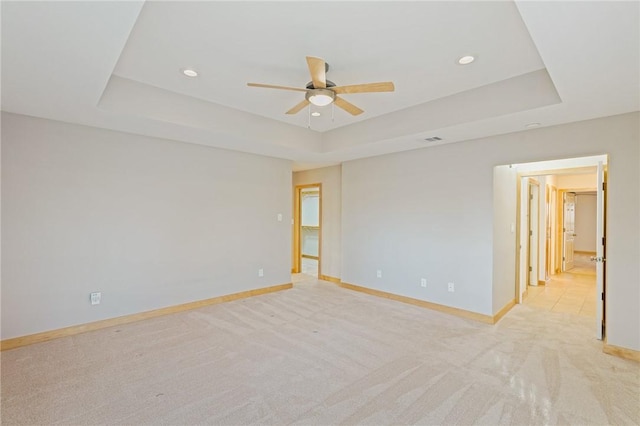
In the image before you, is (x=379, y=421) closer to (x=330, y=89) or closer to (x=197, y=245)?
(x=330, y=89)

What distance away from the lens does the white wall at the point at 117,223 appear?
3.29m

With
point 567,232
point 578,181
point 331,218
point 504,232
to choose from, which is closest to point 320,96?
point 504,232

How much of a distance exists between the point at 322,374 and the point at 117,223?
312 centimetres

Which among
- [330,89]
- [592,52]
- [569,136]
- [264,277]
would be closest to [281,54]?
[330,89]

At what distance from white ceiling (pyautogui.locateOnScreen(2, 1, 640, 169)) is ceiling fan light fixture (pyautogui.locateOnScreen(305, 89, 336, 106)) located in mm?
289

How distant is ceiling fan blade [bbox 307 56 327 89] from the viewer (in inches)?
87.8

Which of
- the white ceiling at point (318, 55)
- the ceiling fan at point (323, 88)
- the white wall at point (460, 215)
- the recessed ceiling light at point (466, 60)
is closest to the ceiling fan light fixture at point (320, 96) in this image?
the ceiling fan at point (323, 88)

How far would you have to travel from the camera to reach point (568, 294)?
17.9 feet

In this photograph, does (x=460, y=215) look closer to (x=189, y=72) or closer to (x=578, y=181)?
(x=189, y=72)

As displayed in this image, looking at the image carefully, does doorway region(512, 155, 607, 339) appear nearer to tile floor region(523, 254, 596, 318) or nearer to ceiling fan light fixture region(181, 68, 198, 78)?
tile floor region(523, 254, 596, 318)

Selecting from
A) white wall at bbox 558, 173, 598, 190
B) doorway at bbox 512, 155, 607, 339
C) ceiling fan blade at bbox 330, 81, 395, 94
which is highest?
ceiling fan blade at bbox 330, 81, 395, 94

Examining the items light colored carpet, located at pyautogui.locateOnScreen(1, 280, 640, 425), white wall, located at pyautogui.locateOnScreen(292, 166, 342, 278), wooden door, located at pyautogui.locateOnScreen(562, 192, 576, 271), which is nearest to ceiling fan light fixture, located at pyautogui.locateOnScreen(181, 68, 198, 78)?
light colored carpet, located at pyautogui.locateOnScreen(1, 280, 640, 425)

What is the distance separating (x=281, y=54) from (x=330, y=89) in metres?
0.51

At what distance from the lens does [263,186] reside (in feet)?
17.8
